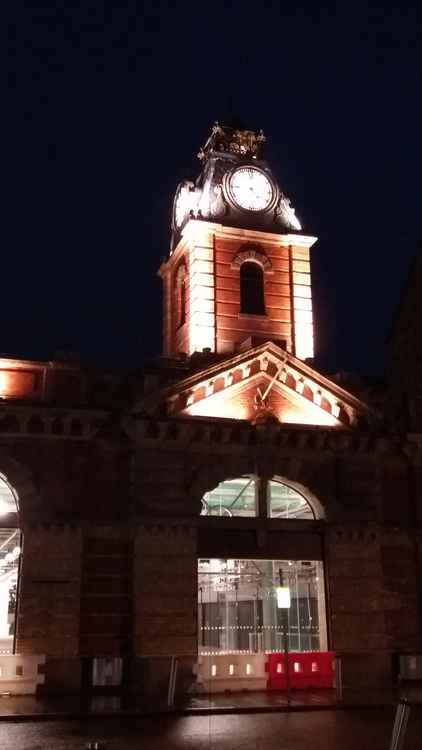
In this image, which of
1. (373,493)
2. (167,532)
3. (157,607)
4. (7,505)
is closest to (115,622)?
(157,607)

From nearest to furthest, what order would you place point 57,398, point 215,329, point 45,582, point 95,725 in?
1. point 95,725
2. point 45,582
3. point 57,398
4. point 215,329

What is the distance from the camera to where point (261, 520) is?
2855cm

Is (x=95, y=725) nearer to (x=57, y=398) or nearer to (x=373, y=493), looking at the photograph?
(x=57, y=398)

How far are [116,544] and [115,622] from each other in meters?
2.37

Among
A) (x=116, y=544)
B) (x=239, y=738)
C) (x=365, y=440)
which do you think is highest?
(x=365, y=440)

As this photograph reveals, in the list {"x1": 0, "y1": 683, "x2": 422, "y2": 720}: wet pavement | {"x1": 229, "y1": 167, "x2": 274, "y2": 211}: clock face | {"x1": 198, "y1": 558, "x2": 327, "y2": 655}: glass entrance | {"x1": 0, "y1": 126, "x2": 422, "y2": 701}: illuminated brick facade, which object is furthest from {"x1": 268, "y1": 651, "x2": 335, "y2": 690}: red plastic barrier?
{"x1": 229, "y1": 167, "x2": 274, "y2": 211}: clock face

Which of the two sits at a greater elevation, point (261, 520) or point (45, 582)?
point (261, 520)

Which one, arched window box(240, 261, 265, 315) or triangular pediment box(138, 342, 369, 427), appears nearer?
triangular pediment box(138, 342, 369, 427)

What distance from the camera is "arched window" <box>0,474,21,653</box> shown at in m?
26.7

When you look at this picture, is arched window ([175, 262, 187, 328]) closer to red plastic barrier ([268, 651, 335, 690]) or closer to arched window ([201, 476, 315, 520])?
arched window ([201, 476, 315, 520])

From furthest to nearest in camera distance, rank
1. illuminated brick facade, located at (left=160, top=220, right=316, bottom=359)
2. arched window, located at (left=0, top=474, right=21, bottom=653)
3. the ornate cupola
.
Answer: the ornate cupola < illuminated brick facade, located at (left=160, top=220, right=316, bottom=359) < arched window, located at (left=0, top=474, right=21, bottom=653)

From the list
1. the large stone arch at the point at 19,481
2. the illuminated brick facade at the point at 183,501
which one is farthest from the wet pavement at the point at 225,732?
the large stone arch at the point at 19,481

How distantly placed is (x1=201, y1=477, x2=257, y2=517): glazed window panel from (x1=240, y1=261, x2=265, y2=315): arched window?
314 inches

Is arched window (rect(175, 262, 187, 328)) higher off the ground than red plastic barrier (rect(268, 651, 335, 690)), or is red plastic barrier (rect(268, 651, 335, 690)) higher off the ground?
arched window (rect(175, 262, 187, 328))
